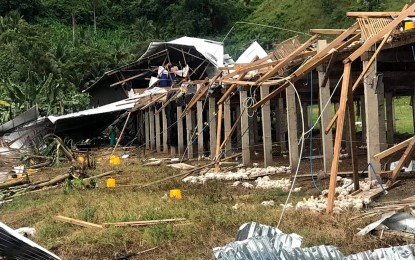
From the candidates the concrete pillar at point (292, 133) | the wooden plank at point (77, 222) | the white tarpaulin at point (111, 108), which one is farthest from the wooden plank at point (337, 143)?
the white tarpaulin at point (111, 108)

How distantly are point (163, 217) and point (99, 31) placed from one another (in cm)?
6501

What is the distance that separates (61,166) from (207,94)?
5483 millimetres

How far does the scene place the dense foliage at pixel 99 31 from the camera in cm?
3192

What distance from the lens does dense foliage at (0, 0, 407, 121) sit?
105ft

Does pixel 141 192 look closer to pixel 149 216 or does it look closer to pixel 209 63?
pixel 149 216

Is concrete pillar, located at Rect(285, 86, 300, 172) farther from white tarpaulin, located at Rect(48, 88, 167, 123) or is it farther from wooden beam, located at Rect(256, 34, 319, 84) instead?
white tarpaulin, located at Rect(48, 88, 167, 123)

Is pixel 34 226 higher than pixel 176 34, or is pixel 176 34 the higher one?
pixel 176 34

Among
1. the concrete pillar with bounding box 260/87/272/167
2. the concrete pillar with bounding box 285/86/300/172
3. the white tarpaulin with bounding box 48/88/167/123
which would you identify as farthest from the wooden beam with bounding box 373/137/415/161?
the white tarpaulin with bounding box 48/88/167/123

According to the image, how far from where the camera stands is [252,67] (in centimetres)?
1189

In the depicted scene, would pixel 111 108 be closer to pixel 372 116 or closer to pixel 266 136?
pixel 266 136

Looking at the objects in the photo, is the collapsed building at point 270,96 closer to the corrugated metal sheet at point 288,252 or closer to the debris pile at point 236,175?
the debris pile at point 236,175

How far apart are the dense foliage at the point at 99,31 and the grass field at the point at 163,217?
677 inches

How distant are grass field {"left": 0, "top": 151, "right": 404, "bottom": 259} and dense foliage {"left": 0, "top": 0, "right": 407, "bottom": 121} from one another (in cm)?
1720

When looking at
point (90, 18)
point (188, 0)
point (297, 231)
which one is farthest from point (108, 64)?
point (90, 18)
